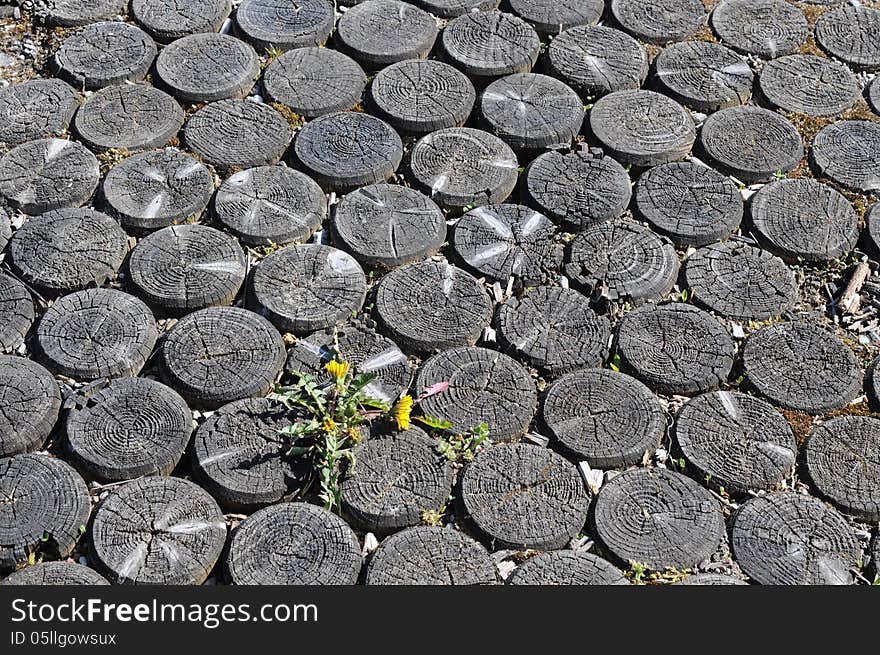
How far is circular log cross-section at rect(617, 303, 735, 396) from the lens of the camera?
434 cm

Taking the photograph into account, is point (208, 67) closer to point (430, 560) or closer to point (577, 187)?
point (577, 187)

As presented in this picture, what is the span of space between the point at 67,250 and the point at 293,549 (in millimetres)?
1744

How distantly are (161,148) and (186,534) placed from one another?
6.83ft

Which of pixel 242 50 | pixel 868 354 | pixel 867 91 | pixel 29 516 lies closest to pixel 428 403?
pixel 29 516

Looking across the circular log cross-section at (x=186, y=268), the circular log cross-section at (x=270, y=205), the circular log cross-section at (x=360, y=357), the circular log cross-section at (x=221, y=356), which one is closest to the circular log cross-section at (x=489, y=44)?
the circular log cross-section at (x=270, y=205)

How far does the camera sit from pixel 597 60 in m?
5.71

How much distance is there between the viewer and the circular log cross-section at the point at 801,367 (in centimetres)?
430

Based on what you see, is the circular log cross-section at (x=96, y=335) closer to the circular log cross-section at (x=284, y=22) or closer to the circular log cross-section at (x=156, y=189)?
the circular log cross-section at (x=156, y=189)

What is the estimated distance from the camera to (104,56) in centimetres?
554

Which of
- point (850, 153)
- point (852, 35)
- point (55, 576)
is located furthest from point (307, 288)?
point (852, 35)

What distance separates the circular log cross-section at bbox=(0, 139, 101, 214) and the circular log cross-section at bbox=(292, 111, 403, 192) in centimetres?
95

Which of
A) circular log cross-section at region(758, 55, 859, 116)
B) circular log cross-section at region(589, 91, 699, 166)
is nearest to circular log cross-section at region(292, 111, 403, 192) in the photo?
circular log cross-section at region(589, 91, 699, 166)

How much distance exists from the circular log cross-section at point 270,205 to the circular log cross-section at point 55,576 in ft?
5.39

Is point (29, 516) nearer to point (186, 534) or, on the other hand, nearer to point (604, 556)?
point (186, 534)
